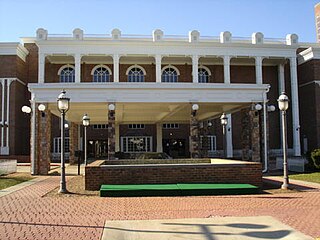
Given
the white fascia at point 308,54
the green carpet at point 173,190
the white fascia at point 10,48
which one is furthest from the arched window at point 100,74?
the green carpet at point 173,190

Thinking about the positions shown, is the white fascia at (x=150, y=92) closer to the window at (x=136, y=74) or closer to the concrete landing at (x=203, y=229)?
the concrete landing at (x=203, y=229)

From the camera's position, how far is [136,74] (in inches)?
1523

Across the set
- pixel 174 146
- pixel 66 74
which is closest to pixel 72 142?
pixel 66 74

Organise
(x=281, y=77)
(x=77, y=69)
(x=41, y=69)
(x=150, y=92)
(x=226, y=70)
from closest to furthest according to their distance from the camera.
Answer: (x=150, y=92) → (x=41, y=69) → (x=77, y=69) → (x=226, y=70) → (x=281, y=77)

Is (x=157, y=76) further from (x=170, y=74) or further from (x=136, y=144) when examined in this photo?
(x=136, y=144)

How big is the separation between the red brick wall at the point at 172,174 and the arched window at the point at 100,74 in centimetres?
2655

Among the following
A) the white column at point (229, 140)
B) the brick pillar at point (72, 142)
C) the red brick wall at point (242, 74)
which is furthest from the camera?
the red brick wall at point (242, 74)

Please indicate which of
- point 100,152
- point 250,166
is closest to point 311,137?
point 100,152

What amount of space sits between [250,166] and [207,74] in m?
27.7

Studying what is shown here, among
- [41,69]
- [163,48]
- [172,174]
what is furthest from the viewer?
[163,48]

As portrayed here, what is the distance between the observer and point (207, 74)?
3953 centimetres

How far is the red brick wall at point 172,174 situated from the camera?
12328 mm

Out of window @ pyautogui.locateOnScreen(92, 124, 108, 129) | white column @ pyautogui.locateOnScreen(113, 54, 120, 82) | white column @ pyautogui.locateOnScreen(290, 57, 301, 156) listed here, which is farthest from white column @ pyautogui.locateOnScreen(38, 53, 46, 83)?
white column @ pyautogui.locateOnScreen(290, 57, 301, 156)

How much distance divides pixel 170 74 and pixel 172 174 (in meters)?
27.3
